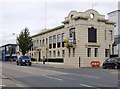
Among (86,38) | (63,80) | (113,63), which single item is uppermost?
(86,38)

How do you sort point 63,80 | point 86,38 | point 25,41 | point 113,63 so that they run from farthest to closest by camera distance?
point 25,41 → point 86,38 → point 113,63 → point 63,80

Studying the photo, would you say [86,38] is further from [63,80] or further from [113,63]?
[63,80]

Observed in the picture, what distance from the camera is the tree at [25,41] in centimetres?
8175

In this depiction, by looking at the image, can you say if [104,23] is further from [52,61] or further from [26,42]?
[26,42]

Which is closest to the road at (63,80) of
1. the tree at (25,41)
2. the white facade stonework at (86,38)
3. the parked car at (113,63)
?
the parked car at (113,63)

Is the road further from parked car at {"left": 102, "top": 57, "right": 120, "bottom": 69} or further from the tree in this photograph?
the tree

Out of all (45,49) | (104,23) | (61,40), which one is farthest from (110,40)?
(45,49)

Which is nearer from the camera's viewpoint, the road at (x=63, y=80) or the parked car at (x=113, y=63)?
the road at (x=63, y=80)

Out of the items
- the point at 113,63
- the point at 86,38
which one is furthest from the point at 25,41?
the point at 113,63

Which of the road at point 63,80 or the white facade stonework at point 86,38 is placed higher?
the white facade stonework at point 86,38

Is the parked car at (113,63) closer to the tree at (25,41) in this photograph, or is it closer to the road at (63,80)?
the road at (63,80)

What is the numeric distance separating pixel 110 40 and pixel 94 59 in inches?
293

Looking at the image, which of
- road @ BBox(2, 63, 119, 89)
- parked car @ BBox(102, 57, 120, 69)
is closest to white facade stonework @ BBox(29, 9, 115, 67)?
parked car @ BBox(102, 57, 120, 69)

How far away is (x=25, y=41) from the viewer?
268 feet
